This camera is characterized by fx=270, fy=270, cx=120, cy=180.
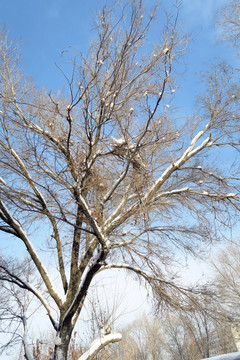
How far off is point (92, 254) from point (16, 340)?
3.56 meters

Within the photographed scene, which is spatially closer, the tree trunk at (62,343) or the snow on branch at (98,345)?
the tree trunk at (62,343)

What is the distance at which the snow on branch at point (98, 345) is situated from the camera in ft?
18.9

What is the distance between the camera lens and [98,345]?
598cm

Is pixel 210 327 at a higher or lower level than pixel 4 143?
lower

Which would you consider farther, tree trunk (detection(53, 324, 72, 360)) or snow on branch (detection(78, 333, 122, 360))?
snow on branch (detection(78, 333, 122, 360))

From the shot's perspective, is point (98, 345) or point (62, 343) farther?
point (98, 345)

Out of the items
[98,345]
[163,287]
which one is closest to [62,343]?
[98,345]

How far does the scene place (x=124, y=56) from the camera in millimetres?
4793

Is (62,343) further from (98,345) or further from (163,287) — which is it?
(163,287)

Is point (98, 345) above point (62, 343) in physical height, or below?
below

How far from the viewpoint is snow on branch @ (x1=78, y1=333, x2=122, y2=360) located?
5.75 metres

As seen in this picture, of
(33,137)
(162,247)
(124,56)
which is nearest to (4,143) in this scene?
(33,137)

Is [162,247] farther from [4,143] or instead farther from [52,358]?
[4,143]

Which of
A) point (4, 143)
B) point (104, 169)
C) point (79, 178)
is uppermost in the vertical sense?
point (4, 143)
